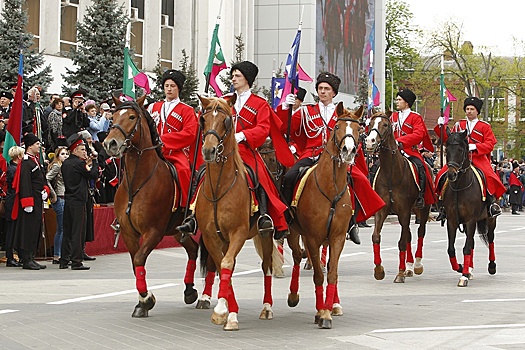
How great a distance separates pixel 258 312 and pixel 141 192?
2132 mm

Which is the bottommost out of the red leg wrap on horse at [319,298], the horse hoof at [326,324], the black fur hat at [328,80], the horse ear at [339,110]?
the horse hoof at [326,324]

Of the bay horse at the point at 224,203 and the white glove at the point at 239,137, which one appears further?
the white glove at the point at 239,137

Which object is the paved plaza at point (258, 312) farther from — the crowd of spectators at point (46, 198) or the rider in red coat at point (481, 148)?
the rider in red coat at point (481, 148)

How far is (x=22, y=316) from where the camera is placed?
39.2 ft

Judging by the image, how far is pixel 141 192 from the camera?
12062 millimetres

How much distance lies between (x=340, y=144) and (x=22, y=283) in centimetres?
687

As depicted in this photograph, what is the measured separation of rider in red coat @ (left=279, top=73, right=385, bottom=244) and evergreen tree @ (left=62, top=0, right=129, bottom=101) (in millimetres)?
17215

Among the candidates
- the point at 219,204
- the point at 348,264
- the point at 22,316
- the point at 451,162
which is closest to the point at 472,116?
the point at 451,162

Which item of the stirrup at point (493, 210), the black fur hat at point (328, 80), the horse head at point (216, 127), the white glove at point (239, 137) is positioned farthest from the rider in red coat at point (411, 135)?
the horse head at point (216, 127)

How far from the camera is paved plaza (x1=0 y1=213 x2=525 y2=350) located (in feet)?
33.7

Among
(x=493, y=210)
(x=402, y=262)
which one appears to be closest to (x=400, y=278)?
(x=402, y=262)

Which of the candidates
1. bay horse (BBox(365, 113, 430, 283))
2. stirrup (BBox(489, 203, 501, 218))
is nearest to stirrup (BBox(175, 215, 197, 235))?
bay horse (BBox(365, 113, 430, 283))

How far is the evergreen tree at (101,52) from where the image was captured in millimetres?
29312

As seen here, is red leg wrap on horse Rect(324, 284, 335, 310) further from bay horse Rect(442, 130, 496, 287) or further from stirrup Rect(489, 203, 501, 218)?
stirrup Rect(489, 203, 501, 218)
